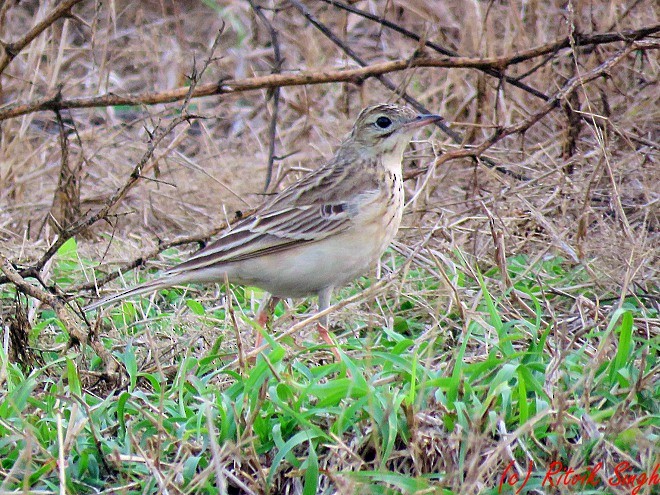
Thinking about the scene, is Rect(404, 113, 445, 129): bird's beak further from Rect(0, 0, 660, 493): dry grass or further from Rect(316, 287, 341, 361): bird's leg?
Rect(316, 287, 341, 361): bird's leg

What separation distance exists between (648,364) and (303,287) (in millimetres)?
1796

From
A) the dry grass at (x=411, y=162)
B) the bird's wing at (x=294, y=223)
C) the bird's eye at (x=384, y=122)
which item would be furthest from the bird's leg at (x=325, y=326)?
the bird's eye at (x=384, y=122)

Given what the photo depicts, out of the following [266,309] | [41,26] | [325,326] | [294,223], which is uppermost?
[41,26]

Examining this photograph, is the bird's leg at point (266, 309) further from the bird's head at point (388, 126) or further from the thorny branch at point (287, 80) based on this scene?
the thorny branch at point (287, 80)

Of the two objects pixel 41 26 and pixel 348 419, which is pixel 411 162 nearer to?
pixel 41 26

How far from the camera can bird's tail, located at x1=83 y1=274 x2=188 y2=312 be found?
491 cm

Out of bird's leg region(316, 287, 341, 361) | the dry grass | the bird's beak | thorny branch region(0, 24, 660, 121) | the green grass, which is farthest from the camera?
thorny branch region(0, 24, 660, 121)

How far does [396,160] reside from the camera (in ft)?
18.5

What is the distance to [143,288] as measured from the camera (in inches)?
197

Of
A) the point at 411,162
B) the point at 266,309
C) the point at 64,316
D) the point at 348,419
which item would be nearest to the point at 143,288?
the point at 64,316

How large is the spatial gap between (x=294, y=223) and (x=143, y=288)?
2.86 ft

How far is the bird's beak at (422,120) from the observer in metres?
5.54

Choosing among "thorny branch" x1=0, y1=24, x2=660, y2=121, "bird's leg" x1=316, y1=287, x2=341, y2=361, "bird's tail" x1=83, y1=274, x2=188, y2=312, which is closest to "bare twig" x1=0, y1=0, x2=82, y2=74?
"thorny branch" x1=0, y1=24, x2=660, y2=121

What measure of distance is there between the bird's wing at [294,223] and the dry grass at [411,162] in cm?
37
